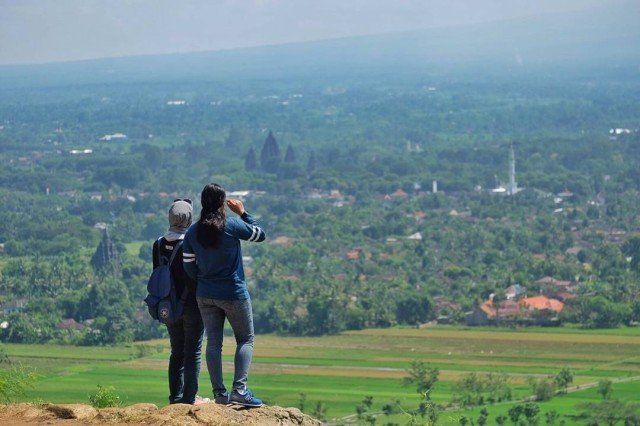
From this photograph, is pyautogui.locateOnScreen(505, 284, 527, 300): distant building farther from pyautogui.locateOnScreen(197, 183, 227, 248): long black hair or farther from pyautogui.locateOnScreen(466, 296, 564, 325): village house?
pyautogui.locateOnScreen(197, 183, 227, 248): long black hair

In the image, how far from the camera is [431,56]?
564 ft

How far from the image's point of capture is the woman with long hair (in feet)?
23.9

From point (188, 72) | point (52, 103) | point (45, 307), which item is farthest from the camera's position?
point (188, 72)

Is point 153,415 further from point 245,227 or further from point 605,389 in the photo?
point 605,389

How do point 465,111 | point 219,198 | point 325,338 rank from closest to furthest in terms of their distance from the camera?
point 219,198 → point 325,338 → point 465,111

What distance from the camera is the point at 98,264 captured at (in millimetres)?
37031

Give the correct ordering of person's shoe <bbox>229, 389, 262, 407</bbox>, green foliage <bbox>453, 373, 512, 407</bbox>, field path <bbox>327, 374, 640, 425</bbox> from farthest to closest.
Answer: green foliage <bbox>453, 373, 512, 407</bbox>, field path <bbox>327, 374, 640, 425</bbox>, person's shoe <bbox>229, 389, 262, 407</bbox>

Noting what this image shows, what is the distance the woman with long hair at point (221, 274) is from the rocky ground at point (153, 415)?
119 millimetres

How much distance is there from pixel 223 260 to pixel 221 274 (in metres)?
0.07

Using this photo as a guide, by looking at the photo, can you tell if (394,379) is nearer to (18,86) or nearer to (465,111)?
(465,111)

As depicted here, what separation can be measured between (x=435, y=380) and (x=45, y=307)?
10757 millimetres

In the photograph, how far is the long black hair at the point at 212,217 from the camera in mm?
7266

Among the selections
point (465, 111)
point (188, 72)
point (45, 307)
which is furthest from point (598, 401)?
point (188, 72)

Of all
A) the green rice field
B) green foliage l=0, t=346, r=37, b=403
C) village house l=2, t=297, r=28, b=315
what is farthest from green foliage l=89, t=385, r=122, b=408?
village house l=2, t=297, r=28, b=315
